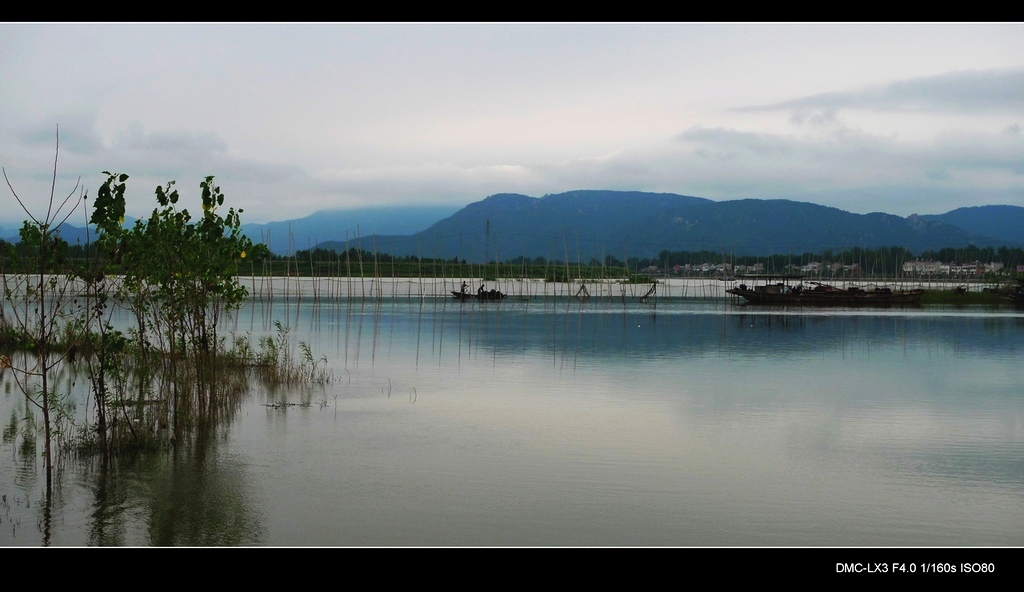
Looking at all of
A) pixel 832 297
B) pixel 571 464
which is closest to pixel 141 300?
pixel 571 464

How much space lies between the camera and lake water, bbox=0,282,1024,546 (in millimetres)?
7473

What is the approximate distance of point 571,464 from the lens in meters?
9.74

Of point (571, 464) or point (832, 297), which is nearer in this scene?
point (571, 464)

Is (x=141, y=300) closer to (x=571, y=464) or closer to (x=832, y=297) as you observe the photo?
(x=571, y=464)

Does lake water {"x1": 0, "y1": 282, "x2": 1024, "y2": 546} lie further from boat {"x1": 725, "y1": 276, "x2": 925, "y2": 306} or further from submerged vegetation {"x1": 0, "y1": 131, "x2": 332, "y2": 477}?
boat {"x1": 725, "y1": 276, "x2": 925, "y2": 306}

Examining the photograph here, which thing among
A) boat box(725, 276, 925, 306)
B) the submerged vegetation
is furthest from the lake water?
boat box(725, 276, 925, 306)

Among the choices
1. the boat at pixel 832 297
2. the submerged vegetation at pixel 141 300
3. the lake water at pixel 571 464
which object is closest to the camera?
the lake water at pixel 571 464

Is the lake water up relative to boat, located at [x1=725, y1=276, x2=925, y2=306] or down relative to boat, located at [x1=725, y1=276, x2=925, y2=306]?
down

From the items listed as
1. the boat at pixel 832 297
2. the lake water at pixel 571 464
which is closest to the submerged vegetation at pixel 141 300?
the lake water at pixel 571 464

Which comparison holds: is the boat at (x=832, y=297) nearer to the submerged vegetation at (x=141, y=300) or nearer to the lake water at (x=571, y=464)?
the lake water at (x=571, y=464)

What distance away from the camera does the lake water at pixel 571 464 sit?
7.47m

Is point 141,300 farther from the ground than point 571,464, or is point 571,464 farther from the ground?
point 141,300

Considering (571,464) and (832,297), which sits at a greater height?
(832,297)
